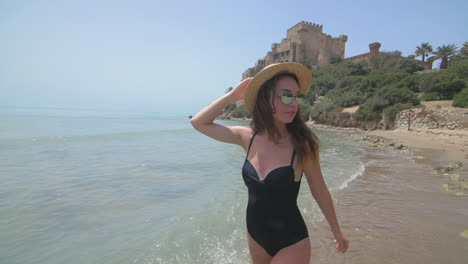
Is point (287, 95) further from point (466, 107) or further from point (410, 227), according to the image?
point (466, 107)

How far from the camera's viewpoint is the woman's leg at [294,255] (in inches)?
57.9

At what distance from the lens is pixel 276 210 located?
154cm

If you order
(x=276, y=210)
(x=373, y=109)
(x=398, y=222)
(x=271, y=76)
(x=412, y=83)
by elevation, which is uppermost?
(x=412, y=83)

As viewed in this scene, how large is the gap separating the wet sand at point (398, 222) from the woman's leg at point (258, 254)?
1.66m

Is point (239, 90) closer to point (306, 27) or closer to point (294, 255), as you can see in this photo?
point (294, 255)

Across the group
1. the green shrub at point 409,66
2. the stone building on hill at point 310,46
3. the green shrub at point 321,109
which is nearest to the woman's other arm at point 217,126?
the green shrub at point 321,109

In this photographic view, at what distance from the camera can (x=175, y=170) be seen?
29.9ft

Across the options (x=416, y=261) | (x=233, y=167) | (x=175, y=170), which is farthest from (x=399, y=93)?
(x=416, y=261)

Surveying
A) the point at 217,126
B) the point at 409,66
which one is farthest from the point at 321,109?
the point at 217,126

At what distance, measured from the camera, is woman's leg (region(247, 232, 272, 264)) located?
5.22 feet

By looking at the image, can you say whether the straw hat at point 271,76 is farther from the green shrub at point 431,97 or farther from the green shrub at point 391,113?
the green shrub at point 431,97

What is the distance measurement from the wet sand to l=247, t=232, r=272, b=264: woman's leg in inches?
65.2

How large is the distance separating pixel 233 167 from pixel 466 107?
19231 millimetres

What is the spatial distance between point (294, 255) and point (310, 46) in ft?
204
